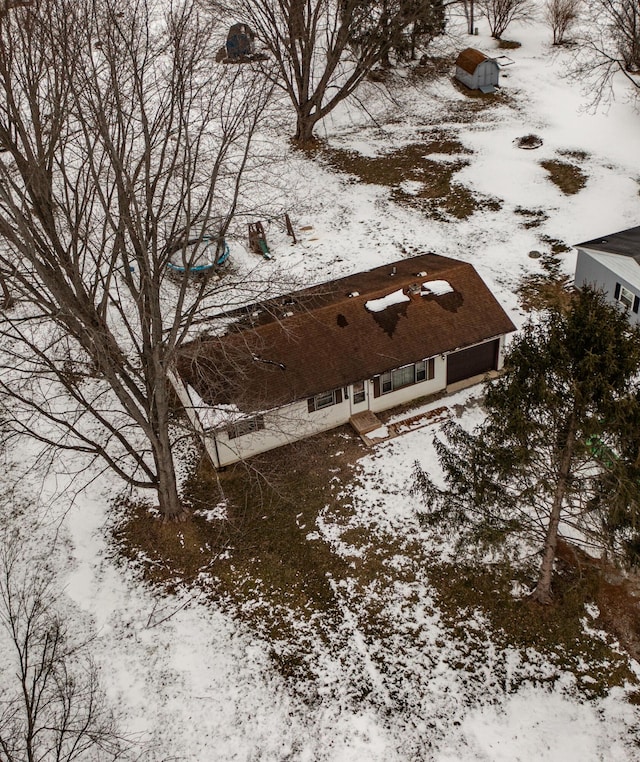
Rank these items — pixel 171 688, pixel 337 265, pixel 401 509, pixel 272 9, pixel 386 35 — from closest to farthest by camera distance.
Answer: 1. pixel 171 688
2. pixel 401 509
3. pixel 337 265
4. pixel 272 9
5. pixel 386 35

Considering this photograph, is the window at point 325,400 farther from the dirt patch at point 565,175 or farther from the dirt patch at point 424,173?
the dirt patch at point 565,175

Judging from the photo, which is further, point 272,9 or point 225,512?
point 272,9

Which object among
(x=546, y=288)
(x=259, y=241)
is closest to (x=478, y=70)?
(x=546, y=288)

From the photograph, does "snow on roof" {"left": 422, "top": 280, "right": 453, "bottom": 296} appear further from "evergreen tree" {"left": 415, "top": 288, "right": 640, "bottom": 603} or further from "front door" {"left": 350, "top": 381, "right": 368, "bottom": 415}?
"evergreen tree" {"left": 415, "top": 288, "right": 640, "bottom": 603}

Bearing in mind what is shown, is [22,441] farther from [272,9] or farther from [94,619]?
[272,9]

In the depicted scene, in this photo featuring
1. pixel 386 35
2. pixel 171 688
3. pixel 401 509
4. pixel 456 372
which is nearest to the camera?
pixel 171 688

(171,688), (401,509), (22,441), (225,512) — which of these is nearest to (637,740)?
(401,509)

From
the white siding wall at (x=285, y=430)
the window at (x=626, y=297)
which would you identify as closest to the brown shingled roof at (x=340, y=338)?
the white siding wall at (x=285, y=430)
